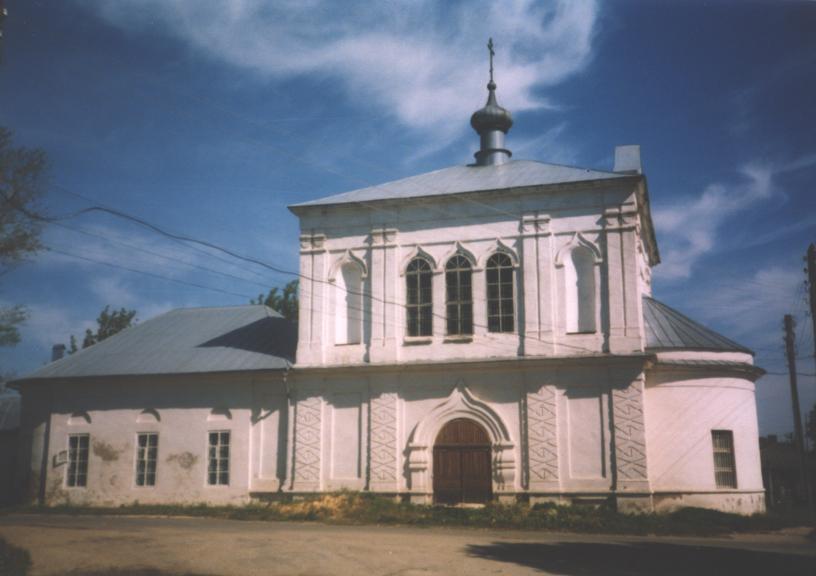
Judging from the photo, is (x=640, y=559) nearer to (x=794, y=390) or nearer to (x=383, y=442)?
(x=383, y=442)

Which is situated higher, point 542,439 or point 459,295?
point 459,295

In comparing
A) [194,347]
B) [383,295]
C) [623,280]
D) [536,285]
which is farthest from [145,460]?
[623,280]

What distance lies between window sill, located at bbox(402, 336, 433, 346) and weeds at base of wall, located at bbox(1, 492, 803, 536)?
4.17 m

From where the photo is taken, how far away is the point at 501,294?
70.1 feet

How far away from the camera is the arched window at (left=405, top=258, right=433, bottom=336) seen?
864 inches

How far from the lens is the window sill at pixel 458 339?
21.2 m

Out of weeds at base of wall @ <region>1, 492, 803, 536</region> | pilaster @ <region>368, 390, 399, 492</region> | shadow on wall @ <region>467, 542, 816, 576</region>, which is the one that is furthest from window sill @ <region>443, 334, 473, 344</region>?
shadow on wall @ <region>467, 542, 816, 576</region>

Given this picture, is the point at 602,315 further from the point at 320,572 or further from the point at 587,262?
the point at 320,572

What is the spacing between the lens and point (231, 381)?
904 inches

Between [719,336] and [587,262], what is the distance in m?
4.41

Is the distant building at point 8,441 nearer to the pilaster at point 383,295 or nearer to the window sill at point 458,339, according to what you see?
the pilaster at point 383,295

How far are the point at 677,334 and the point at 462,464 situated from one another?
267 inches

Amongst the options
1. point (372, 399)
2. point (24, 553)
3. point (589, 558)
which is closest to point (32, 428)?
point (372, 399)

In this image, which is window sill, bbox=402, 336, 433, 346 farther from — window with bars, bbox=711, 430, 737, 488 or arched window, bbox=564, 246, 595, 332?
window with bars, bbox=711, 430, 737, 488
